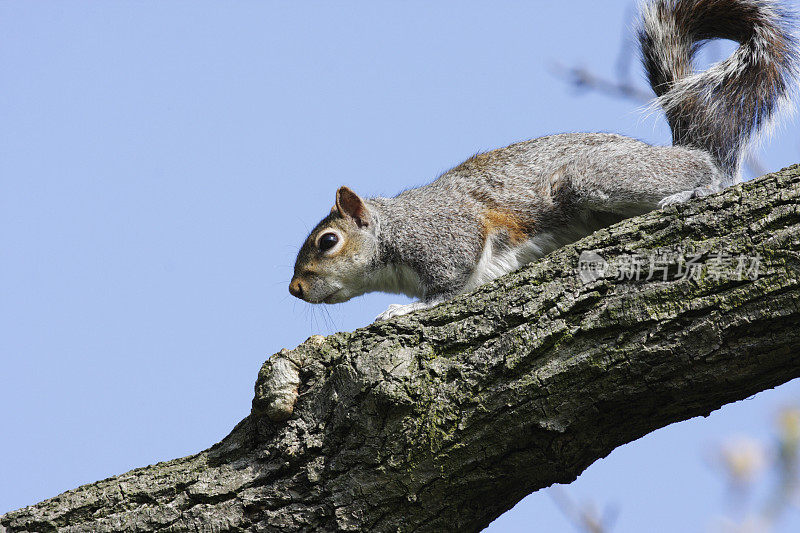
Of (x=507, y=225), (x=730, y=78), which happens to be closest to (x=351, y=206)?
(x=507, y=225)

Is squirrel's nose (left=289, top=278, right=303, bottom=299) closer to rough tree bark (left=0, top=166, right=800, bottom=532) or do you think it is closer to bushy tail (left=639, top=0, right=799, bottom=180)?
rough tree bark (left=0, top=166, right=800, bottom=532)

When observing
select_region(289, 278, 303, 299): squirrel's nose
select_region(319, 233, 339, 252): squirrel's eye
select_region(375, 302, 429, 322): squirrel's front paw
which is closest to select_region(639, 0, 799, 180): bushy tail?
select_region(375, 302, 429, 322): squirrel's front paw

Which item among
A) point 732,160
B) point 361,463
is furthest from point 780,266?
point 732,160

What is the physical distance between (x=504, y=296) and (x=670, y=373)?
1.85ft

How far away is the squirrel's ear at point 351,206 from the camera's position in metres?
4.50

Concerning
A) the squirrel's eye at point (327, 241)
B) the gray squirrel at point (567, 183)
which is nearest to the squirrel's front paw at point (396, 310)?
the gray squirrel at point (567, 183)

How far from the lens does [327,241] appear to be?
449 cm

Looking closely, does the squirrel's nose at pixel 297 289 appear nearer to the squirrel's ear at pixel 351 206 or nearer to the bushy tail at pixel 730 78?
the squirrel's ear at pixel 351 206

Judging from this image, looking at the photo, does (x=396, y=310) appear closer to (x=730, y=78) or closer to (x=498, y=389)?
(x=498, y=389)

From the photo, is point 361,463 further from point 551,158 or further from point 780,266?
point 551,158

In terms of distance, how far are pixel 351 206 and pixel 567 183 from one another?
4.18 ft

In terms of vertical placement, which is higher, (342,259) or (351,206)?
(351,206)

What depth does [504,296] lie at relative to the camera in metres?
2.48

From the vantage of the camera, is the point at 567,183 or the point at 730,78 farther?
the point at 567,183
